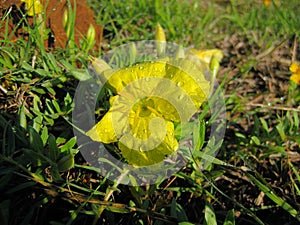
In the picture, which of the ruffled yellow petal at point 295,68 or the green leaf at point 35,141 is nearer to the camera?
the green leaf at point 35,141

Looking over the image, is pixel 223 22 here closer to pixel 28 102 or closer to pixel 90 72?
pixel 90 72

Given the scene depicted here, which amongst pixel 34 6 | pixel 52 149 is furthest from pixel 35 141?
pixel 34 6

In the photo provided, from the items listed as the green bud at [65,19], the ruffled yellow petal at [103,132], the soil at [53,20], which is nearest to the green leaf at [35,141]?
the ruffled yellow petal at [103,132]

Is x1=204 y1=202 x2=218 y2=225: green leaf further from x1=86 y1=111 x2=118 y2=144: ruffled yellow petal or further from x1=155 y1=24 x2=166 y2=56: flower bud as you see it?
x1=155 y1=24 x2=166 y2=56: flower bud

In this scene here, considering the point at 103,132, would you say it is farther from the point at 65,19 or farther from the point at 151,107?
the point at 65,19

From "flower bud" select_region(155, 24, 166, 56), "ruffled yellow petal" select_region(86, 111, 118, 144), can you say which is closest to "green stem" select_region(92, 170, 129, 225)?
"ruffled yellow petal" select_region(86, 111, 118, 144)

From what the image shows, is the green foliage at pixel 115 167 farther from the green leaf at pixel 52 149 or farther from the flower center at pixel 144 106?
the flower center at pixel 144 106
